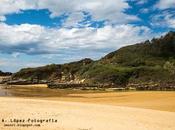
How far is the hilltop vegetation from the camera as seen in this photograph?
69.3m

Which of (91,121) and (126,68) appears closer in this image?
(91,121)

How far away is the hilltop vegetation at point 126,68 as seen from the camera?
69312 mm

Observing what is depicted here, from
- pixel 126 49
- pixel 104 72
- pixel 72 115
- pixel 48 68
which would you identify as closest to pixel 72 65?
pixel 48 68

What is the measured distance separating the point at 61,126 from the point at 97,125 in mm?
1755

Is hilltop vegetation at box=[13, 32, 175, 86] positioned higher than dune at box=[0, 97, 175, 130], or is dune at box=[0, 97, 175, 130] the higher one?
hilltop vegetation at box=[13, 32, 175, 86]

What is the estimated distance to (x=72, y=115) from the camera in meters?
21.8

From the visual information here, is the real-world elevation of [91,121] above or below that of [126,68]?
below

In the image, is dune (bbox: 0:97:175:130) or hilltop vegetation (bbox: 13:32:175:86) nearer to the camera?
dune (bbox: 0:97:175:130)

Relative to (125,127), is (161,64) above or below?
above

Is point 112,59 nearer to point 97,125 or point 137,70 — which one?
point 137,70

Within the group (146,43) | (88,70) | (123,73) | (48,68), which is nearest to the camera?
(123,73)

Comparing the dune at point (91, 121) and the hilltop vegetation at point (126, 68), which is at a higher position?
the hilltop vegetation at point (126, 68)

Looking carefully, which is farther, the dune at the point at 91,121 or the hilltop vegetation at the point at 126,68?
the hilltop vegetation at the point at 126,68

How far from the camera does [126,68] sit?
75.1 meters
